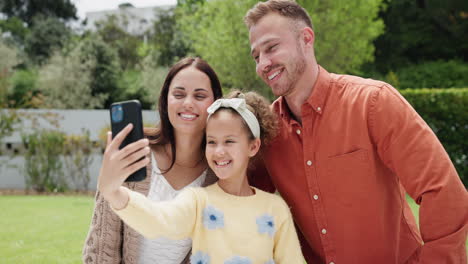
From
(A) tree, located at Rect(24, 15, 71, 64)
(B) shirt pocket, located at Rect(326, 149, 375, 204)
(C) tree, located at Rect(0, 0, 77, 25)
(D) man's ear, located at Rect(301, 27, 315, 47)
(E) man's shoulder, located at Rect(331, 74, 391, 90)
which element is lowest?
(B) shirt pocket, located at Rect(326, 149, 375, 204)

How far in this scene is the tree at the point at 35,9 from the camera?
34438 mm

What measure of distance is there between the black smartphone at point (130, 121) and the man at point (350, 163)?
1.02m

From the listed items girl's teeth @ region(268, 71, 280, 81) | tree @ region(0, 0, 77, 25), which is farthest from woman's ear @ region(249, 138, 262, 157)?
tree @ region(0, 0, 77, 25)

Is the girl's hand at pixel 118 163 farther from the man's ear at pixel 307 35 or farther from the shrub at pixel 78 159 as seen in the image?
the shrub at pixel 78 159

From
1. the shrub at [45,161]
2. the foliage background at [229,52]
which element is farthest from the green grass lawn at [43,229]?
the foliage background at [229,52]

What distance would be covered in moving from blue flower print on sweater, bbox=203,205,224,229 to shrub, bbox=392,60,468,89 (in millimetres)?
17718

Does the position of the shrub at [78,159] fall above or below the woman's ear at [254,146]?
below

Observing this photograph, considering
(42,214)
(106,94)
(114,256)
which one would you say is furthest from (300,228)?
(106,94)

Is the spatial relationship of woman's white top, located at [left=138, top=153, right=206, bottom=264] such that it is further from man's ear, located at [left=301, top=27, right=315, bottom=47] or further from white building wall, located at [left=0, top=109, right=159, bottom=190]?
white building wall, located at [left=0, top=109, right=159, bottom=190]

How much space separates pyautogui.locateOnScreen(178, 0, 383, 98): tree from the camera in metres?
11.8

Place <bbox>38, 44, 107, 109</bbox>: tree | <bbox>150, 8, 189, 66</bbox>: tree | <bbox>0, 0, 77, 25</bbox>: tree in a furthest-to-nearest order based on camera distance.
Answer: <bbox>0, 0, 77, 25</bbox>: tree
<bbox>150, 8, 189, 66</bbox>: tree
<bbox>38, 44, 107, 109</bbox>: tree

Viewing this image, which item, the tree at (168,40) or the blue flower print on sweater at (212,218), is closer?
the blue flower print on sweater at (212,218)

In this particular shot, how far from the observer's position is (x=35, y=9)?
34.9 metres

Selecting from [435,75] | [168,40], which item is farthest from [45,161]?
[168,40]
